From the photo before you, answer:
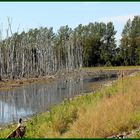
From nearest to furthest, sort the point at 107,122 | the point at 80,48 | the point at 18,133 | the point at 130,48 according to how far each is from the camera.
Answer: the point at 107,122 < the point at 18,133 < the point at 130,48 < the point at 80,48

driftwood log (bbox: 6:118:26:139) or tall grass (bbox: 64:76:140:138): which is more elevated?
tall grass (bbox: 64:76:140:138)

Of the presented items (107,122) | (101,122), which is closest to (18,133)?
(101,122)

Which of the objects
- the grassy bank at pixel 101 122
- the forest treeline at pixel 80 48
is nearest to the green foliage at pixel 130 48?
the forest treeline at pixel 80 48

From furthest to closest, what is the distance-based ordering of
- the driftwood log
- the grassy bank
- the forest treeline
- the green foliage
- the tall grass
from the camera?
the green foliage
the forest treeline
the driftwood log
the grassy bank
the tall grass

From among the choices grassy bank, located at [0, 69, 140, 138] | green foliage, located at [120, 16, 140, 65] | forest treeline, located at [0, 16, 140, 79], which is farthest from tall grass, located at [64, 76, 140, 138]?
green foliage, located at [120, 16, 140, 65]

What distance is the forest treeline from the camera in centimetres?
8894

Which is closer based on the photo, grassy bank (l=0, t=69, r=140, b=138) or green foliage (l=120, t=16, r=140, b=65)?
grassy bank (l=0, t=69, r=140, b=138)

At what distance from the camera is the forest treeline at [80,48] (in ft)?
292

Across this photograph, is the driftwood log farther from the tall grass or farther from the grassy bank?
the tall grass

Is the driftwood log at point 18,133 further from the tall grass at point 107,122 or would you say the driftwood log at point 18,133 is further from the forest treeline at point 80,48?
the forest treeline at point 80,48

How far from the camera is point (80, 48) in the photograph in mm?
102625

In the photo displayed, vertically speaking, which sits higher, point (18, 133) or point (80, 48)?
point (80, 48)

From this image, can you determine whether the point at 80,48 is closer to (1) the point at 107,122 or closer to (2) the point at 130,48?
(2) the point at 130,48

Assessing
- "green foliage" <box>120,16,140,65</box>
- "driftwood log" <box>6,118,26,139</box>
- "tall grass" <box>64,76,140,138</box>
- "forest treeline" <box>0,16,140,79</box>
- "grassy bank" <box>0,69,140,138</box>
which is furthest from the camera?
"green foliage" <box>120,16,140,65</box>
